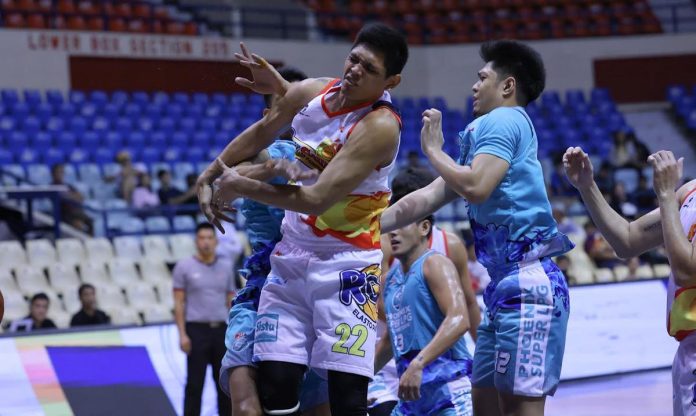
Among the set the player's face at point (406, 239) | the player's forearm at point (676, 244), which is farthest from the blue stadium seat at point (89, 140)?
the player's forearm at point (676, 244)

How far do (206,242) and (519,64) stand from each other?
16.9 feet

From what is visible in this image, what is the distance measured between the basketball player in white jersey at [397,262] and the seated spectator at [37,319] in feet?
17.0

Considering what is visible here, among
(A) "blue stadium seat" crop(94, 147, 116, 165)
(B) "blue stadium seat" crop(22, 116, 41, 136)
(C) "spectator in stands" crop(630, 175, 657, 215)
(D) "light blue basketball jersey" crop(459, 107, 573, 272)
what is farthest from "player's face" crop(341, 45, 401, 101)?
(C) "spectator in stands" crop(630, 175, 657, 215)

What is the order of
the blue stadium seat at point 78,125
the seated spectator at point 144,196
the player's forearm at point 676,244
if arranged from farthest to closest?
the blue stadium seat at point 78,125 → the seated spectator at point 144,196 → the player's forearm at point 676,244

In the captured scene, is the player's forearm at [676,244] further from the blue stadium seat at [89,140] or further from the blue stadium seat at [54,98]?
the blue stadium seat at [54,98]

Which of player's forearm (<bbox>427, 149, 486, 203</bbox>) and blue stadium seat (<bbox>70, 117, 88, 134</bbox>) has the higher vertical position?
player's forearm (<bbox>427, 149, 486, 203</bbox>)

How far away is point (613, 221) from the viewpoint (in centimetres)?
424

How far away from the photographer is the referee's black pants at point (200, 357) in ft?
27.2

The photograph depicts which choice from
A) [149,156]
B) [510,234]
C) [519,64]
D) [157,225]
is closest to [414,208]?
[510,234]

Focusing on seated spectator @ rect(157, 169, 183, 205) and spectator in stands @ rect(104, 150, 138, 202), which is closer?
seated spectator @ rect(157, 169, 183, 205)

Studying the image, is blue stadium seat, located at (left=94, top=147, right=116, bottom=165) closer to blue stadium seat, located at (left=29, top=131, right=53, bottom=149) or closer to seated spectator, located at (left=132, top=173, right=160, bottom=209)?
blue stadium seat, located at (left=29, top=131, right=53, bottom=149)

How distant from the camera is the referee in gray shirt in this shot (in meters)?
8.54

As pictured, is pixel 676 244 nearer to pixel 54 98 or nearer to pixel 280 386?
pixel 280 386

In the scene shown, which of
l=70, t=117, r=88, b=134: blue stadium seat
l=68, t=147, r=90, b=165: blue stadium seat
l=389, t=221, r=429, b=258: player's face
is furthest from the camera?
l=70, t=117, r=88, b=134: blue stadium seat
